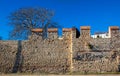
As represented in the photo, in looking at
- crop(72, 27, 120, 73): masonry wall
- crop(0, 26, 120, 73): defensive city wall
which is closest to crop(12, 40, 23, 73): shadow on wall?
crop(0, 26, 120, 73): defensive city wall

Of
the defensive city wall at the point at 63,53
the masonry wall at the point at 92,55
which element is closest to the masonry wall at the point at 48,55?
the defensive city wall at the point at 63,53

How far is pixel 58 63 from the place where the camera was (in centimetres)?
2028

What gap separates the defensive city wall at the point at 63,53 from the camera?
777 inches

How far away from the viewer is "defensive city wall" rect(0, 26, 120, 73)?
64.7 ft

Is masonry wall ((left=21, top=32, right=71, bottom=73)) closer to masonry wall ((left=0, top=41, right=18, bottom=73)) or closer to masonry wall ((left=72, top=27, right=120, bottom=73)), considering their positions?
masonry wall ((left=72, top=27, right=120, bottom=73))

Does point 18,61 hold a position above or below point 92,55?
below

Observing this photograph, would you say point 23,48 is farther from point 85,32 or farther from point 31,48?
point 85,32

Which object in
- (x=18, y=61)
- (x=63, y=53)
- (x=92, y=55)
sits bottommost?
(x=18, y=61)

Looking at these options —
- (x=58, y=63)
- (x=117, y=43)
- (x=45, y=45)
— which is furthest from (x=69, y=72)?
(x=117, y=43)

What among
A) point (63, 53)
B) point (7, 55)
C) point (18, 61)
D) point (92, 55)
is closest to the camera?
point (92, 55)

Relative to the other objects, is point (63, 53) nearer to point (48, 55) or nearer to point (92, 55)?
point (48, 55)

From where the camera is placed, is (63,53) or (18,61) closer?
(63,53)

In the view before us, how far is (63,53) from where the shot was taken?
20.4m

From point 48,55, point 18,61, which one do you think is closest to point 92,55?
point 48,55
